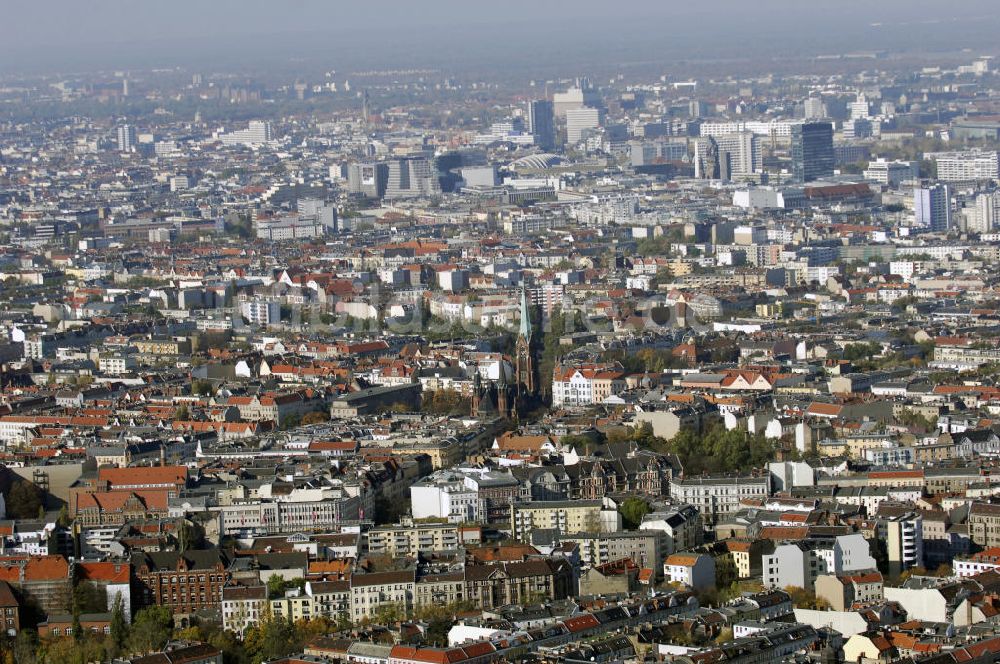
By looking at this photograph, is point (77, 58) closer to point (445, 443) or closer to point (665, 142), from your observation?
point (665, 142)

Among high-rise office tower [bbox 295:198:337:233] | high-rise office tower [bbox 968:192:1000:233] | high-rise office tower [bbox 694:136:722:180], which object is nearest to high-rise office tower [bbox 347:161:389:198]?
high-rise office tower [bbox 295:198:337:233]

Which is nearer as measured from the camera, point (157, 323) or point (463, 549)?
point (463, 549)

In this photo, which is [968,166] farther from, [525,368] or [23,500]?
[23,500]

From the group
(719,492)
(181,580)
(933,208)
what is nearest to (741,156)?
(933,208)

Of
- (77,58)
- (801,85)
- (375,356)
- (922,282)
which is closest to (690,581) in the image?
(375,356)

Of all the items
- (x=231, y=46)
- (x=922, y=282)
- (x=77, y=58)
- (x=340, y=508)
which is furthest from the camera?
(x=231, y=46)

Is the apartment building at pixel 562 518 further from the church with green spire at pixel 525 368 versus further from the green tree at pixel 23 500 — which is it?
the church with green spire at pixel 525 368

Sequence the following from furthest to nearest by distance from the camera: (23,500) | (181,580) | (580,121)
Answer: (580,121) → (23,500) → (181,580)
